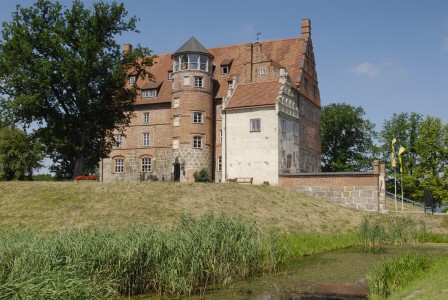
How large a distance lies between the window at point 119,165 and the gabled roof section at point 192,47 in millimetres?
13112

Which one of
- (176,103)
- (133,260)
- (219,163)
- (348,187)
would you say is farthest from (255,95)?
(133,260)

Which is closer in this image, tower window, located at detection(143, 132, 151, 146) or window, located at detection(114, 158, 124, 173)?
tower window, located at detection(143, 132, 151, 146)

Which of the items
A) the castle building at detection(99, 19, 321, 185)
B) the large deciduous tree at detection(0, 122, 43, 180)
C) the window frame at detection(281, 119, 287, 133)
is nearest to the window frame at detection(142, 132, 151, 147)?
the castle building at detection(99, 19, 321, 185)

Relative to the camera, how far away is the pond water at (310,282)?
12.9 m

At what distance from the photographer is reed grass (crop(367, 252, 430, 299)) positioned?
39.9 ft

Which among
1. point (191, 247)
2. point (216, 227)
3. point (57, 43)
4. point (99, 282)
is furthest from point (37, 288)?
point (57, 43)

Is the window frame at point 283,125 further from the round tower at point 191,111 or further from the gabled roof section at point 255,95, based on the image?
the round tower at point 191,111

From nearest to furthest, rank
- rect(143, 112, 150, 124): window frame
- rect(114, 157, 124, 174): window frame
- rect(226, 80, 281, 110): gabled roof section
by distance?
rect(226, 80, 281, 110): gabled roof section
rect(143, 112, 150, 124): window frame
rect(114, 157, 124, 174): window frame

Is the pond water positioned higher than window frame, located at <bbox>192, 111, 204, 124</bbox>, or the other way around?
window frame, located at <bbox>192, 111, 204, 124</bbox>

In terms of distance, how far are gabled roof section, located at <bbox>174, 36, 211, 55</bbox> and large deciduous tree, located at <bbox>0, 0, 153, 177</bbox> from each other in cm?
656

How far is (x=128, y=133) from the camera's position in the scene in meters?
48.8

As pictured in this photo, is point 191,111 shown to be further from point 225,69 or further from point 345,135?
point 345,135

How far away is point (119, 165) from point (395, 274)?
128 ft

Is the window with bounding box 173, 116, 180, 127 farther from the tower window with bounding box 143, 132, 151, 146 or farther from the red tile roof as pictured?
the tower window with bounding box 143, 132, 151, 146
